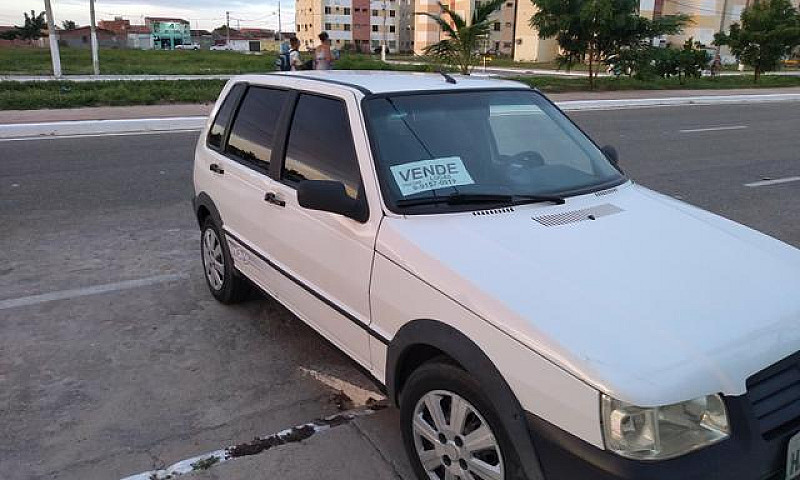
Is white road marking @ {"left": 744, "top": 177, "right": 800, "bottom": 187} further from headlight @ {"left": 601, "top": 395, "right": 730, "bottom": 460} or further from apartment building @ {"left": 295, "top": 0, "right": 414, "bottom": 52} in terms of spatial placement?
apartment building @ {"left": 295, "top": 0, "right": 414, "bottom": 52}

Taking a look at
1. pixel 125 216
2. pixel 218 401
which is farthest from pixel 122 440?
pixel 125 216

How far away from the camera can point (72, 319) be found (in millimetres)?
4457

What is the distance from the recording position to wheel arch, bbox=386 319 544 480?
2172 mm

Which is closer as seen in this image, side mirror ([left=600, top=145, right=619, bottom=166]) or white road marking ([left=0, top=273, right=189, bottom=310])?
side mirror ([left=600, top=145, right=619, bottom=166])

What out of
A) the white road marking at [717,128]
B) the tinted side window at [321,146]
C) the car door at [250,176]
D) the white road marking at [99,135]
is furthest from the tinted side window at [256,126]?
the white road marking at [717,128]

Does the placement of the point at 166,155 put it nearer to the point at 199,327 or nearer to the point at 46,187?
the point at 46,187

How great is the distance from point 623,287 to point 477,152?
121cm

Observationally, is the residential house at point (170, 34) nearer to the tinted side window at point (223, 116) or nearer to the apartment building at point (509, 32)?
the apartment building at point (509, 32)

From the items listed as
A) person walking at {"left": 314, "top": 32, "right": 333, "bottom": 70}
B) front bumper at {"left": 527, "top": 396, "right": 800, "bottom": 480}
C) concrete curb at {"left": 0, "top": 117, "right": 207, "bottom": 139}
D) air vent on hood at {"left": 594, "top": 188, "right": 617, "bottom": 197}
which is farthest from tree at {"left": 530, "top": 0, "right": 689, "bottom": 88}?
front bumper at {"left": 527, "top": 396, "right": 800, "bottom": 480}

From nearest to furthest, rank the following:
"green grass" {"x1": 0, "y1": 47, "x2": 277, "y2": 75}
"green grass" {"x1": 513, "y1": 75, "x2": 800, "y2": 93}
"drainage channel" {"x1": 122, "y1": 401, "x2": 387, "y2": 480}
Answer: "drainage channel" {"x1": 122, "y1": 401, "x2": 387, "y2": 480}, "green grass" {"x1": 513, "y1": 75, "x2": 800, "y2": 93}, "green grass" {"x1": 0, "y1": 47, "x2": 277, "y2": 75}

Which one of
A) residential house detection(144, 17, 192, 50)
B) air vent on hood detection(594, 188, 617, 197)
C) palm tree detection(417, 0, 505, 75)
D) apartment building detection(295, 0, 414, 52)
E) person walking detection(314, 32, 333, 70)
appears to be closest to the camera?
air vent on hood detection(594, 188, 617, 197)

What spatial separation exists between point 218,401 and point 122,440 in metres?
0.51

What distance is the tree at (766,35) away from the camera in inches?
1192

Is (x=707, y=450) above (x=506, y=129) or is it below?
below
